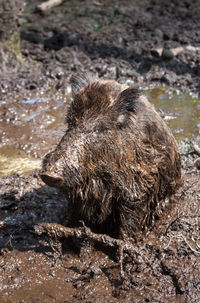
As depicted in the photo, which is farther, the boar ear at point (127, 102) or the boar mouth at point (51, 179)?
the boar ear at point (127, 102)

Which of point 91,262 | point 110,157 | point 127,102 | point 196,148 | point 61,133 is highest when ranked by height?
point 127,102

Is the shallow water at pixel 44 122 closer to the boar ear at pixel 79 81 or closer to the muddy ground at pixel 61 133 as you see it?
the muddy ground at pixel 61 133

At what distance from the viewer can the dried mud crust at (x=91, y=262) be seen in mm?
3529

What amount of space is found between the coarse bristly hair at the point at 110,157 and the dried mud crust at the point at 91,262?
0.95 ft

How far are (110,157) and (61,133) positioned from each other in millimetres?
2805

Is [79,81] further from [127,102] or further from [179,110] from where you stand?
[179,110]

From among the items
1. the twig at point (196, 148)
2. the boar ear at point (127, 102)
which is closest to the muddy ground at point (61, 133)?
the twig at point (196, 148)

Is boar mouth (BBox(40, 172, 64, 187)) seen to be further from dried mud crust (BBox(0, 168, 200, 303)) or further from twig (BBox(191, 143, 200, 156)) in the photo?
twig (BBox(191, 143, 200, 156))

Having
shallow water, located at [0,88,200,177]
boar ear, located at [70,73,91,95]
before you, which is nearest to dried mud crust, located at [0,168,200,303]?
shallow water, located at [0,88,200,177]

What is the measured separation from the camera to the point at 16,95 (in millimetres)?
7898

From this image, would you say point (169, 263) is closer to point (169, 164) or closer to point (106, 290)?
point (106, 290)

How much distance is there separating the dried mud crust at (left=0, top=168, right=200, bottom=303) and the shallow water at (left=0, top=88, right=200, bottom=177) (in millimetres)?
1233

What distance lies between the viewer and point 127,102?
12.3 feet

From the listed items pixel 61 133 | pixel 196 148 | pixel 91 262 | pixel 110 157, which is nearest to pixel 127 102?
pixel 110 157
